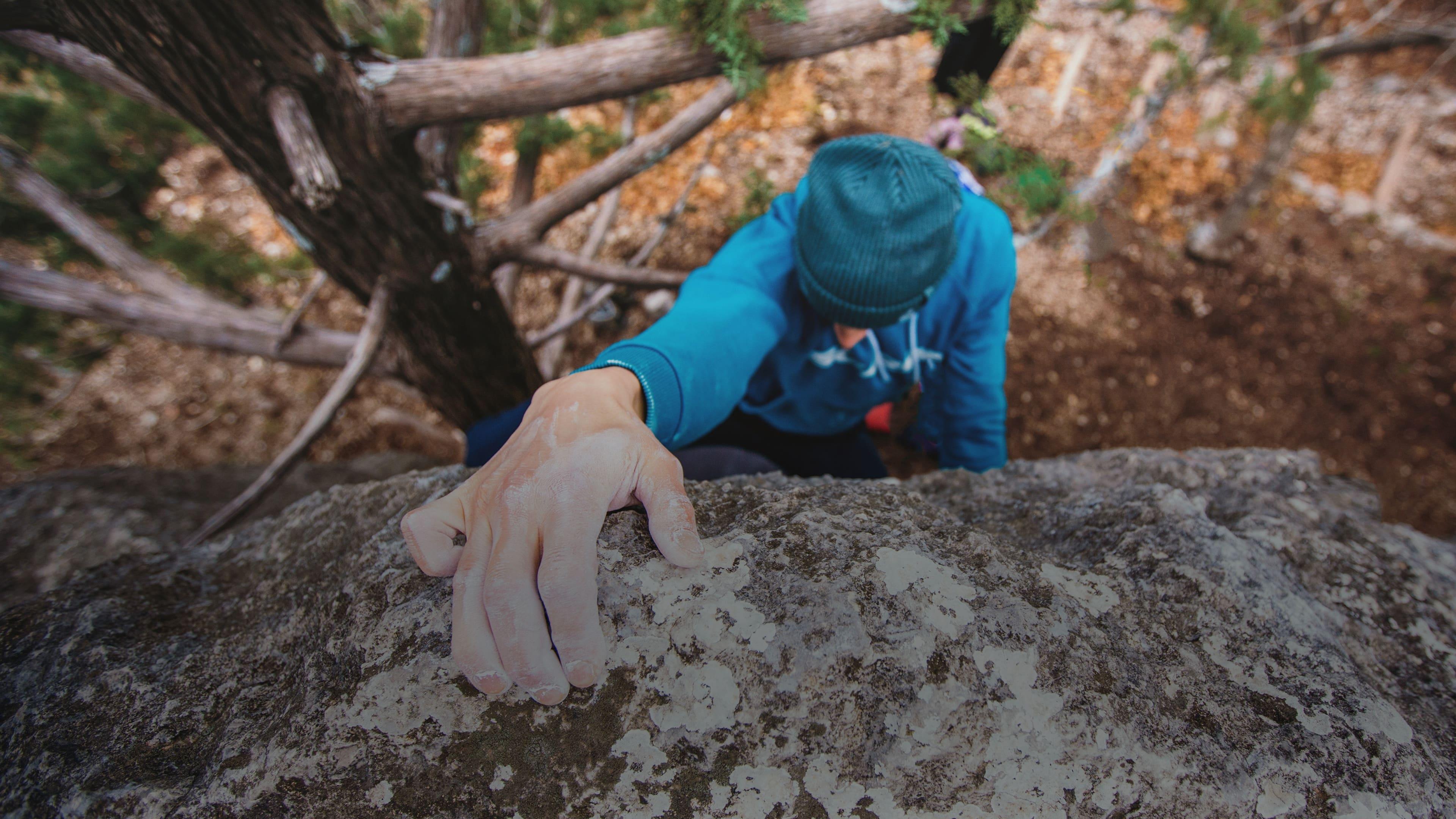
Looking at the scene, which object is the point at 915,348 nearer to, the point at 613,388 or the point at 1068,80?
the point at 613,388

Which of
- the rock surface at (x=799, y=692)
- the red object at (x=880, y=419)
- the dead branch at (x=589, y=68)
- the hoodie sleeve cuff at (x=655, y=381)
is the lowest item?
the red object at (x=880, y=419)

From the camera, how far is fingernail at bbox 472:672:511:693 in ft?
2.72

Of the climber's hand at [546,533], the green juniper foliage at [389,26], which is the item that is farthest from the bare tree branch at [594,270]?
the green juniper foliage at [389,26]

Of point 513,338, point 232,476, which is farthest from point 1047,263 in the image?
point 232,476

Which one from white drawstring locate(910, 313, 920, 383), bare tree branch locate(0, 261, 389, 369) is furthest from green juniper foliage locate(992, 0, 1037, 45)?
bare tree branch locate(0, 261, 389, 369)

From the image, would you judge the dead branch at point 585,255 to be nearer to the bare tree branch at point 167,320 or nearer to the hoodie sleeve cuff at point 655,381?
the bare tree branch at point 167,320

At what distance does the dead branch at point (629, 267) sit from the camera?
109 inches

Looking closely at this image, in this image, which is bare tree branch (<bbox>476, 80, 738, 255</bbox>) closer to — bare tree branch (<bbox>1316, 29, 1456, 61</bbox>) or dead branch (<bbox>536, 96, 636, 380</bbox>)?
dead branch (<bbox>536, 96, 636, 380</bbox>)

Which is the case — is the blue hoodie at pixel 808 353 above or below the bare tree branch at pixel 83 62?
below

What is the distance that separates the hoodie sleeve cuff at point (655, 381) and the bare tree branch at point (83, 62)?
4.57 feet

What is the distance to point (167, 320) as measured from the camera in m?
2.04

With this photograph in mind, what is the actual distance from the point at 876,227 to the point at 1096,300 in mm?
2969

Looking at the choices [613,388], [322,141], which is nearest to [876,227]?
[613,388]

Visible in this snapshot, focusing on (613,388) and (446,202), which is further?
(446,202)
